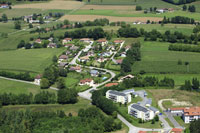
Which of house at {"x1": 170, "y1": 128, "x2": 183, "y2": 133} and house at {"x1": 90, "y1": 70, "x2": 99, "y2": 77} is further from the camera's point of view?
house at {"x1": 90, "y1": 70, "x2": 99, "y2": 77}

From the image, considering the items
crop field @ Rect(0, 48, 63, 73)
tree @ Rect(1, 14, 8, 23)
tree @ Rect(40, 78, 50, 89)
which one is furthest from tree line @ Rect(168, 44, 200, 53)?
tree @ Rect(1, 14, 8, 23)

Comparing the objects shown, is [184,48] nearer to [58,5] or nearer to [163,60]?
[163,60]

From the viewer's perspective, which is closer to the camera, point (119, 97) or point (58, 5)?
point (119, 97)

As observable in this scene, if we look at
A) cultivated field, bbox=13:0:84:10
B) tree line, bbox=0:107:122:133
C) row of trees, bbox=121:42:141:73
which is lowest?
tree line, bbox=0:107:122:133

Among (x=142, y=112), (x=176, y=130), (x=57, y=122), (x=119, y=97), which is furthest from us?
(x=119, y=97)

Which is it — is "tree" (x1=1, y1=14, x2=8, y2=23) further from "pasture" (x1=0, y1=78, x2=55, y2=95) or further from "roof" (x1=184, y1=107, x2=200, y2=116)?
"roof" (x1=184, y1=107, x2=200, y2=116)

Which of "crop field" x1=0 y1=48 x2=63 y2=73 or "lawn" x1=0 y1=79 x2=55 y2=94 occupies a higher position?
"crop field" x1=0 y1=48 x2=63 y2=73

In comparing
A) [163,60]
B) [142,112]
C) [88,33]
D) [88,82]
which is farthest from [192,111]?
[88,33]

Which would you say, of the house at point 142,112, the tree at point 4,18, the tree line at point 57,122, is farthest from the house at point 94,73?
the tree at point 4,18
